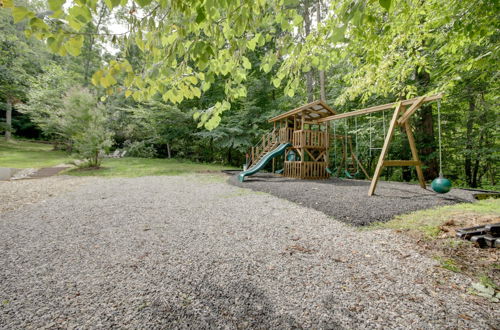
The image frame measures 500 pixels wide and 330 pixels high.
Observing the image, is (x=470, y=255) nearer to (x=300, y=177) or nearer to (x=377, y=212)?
(x=377, y=212)

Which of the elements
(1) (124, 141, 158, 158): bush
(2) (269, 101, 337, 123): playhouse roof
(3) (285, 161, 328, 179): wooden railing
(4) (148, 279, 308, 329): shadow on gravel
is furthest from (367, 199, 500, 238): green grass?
(1) (124, 141, 158, 158): bush

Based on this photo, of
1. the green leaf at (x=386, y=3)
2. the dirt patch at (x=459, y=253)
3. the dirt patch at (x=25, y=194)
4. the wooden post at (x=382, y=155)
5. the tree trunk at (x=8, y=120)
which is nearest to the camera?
the green leaf at (x=386, y=3)

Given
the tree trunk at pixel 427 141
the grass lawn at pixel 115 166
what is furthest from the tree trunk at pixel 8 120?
the tree trunk at pixel 427 141

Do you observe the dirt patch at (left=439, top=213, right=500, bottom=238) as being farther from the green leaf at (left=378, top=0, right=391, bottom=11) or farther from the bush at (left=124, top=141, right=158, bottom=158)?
the bush at (left=124, top=141, right=158, bottom=158)

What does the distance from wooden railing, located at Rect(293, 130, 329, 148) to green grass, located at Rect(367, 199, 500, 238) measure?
6.23 m

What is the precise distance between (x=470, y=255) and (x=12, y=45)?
22.7 m

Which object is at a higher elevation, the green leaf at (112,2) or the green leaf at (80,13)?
the green leaf at (112,2)

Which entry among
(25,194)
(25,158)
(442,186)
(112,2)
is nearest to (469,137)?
(442,186)

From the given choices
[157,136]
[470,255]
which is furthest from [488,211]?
[157,136]

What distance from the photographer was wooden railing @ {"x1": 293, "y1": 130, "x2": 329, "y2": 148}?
1053cm

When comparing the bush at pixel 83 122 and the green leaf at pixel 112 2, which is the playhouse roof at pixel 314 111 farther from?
the bush at pixel 83 122

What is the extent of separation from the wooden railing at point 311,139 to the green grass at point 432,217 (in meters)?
6.23

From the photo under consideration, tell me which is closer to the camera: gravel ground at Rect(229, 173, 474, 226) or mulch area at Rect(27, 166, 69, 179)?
gravel ground at Rect(229, 173, 474, 226)

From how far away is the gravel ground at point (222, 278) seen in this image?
172cm
